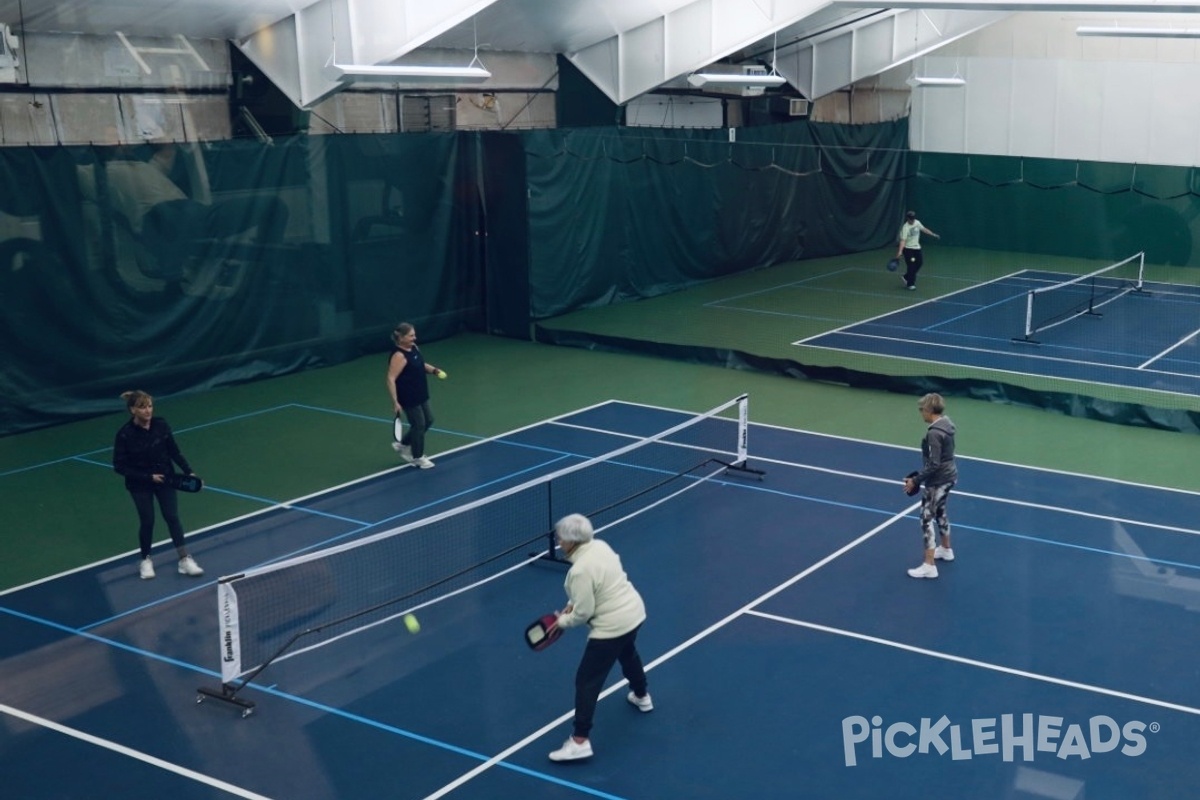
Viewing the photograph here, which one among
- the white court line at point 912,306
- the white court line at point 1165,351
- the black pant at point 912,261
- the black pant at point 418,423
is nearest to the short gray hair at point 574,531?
the black pant at point 418,423

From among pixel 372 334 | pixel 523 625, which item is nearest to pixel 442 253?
pixel 372 334

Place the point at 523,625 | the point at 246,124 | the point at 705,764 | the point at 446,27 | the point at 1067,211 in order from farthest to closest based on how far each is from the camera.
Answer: the point at 1067,211
the point at 246,124
the point at 446,27
the point at 523,625
the point at 705,764

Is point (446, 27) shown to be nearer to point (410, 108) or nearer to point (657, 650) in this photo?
point (410, 108)

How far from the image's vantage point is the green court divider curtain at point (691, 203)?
22.5 meters

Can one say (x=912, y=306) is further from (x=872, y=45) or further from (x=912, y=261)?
(x=872, y=45)

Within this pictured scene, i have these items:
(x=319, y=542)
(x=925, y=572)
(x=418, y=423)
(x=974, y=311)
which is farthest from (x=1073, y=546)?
(x=974, y=311)

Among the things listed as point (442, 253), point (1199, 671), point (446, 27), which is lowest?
point (1199, 671)

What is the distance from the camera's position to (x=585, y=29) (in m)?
23.6

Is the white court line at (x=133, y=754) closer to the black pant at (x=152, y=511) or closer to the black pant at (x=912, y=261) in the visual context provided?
the black pant at (x=152, y=511)

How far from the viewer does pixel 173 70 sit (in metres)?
18.3

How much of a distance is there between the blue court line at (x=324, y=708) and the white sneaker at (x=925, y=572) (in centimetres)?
434

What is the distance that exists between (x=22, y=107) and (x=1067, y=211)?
2385 cm

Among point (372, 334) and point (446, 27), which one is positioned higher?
point (446, 27)

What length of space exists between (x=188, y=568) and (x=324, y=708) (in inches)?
119
